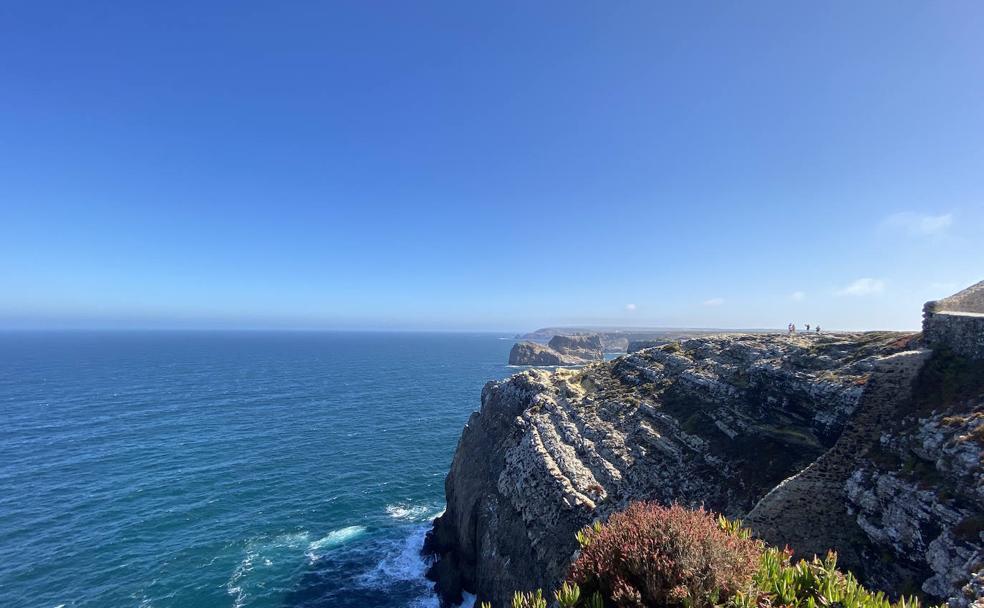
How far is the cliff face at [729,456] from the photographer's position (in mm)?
19641

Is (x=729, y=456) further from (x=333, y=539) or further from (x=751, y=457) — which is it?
(x=333, y=539)

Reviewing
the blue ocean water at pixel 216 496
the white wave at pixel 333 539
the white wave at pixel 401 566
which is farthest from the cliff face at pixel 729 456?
the blue ocean water at pixel 216 496

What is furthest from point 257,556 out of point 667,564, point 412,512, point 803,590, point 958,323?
point 958,323

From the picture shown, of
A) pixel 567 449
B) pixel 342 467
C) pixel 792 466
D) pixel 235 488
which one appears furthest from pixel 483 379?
pixel 792 466

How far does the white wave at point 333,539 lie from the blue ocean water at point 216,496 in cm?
21

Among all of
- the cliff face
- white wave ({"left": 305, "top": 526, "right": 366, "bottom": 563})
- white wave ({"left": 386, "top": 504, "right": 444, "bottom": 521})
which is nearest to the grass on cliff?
the cliff face

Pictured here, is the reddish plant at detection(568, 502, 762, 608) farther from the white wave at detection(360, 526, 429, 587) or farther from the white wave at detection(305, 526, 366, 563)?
the white wave at detection(305, 526, 366, 563)

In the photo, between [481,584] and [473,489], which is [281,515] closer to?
[473,489]

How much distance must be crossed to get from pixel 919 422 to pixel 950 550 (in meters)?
7.05

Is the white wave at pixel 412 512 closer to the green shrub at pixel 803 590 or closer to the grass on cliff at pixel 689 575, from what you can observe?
the grass on cliff at pixel 689 575

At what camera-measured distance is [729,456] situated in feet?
Result: 99.2

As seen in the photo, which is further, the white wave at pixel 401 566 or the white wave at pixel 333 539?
the white wave at pixel 333 539

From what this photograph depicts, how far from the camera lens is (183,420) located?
8231 centimetres

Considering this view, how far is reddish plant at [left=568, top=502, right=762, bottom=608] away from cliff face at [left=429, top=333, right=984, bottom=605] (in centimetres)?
1402
